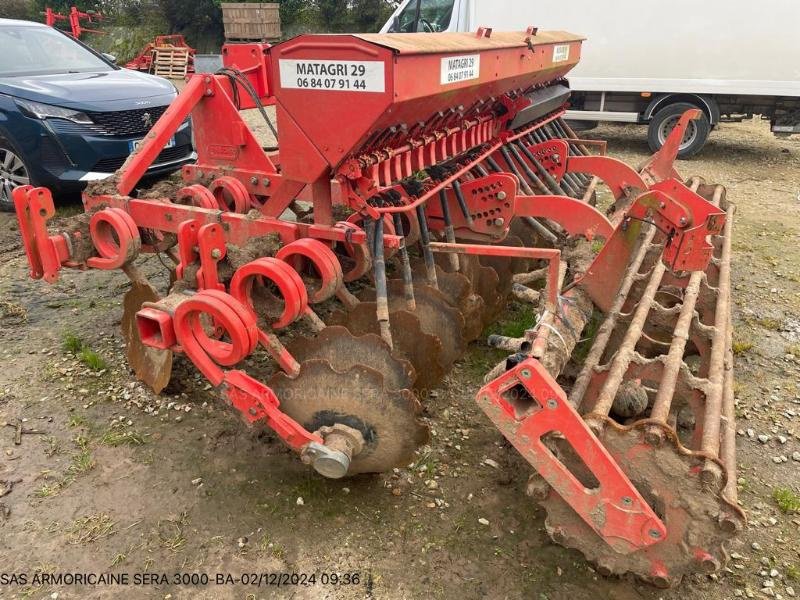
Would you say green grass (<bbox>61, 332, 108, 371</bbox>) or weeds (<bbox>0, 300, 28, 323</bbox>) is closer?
green grass (<bbox>61, 332, 108, 371</bbox>)

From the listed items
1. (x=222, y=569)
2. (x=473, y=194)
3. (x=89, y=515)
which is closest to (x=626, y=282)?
(x=473, y=194)

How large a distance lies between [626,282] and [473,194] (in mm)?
1136

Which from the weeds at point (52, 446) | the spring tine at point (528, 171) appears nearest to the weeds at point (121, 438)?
the weeds at point (52, 446)

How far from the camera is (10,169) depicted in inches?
230

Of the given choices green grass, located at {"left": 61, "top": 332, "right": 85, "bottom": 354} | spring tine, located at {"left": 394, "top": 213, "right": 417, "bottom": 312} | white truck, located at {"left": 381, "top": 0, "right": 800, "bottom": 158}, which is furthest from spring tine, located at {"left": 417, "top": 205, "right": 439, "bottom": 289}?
white truck, located at {"left": 381, "top": 0, "right": 800, "bottom": 158}

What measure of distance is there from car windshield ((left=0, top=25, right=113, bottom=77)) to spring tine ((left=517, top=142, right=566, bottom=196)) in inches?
188

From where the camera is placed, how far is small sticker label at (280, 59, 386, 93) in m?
2.59

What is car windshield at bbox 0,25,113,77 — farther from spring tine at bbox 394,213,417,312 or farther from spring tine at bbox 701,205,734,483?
spring tine at bbox 701,205,734,483

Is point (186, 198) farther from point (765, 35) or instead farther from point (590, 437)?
point (765, 35)

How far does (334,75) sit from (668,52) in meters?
8.04

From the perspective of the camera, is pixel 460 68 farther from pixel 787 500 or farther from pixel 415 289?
pixel 787 500

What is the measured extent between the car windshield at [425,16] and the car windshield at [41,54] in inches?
172

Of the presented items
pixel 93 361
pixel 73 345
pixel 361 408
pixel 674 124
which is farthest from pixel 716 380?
pixel 674 124

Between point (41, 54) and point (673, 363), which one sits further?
point (41, 54)
